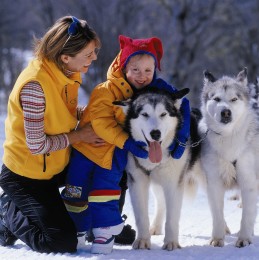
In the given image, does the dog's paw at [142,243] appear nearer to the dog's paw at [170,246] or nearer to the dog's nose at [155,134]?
the dog's paw at [170,246]

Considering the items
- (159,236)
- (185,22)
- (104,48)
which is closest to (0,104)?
(104,48)

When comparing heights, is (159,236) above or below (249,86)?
below

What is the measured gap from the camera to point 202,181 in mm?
4059

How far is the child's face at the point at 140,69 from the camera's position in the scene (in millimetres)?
3613

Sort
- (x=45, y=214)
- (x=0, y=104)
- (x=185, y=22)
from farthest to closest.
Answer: (x=0, y=104) → (x=185, y=22) → (x=45, y=214)

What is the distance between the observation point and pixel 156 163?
3.54 m

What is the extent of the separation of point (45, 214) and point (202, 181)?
1337 mm

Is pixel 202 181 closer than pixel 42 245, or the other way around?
pixel 42 245

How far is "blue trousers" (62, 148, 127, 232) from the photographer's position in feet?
11.2

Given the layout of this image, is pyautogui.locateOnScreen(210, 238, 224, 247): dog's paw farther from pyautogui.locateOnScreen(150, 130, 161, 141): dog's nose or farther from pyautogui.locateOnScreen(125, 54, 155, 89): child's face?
pyautogui.locateOnScreen(125, 54, 155, 89): child's face

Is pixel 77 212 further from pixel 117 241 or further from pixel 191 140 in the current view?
pixel 191 140

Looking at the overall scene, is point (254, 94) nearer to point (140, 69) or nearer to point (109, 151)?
point (140, 69)

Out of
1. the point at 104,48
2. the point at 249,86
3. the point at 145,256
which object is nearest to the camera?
the point at 145,256

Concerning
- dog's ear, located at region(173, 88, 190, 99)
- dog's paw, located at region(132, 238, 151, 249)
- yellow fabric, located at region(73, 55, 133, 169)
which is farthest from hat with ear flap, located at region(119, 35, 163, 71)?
dog's paw, located at region(132, 238, 151, 249)
